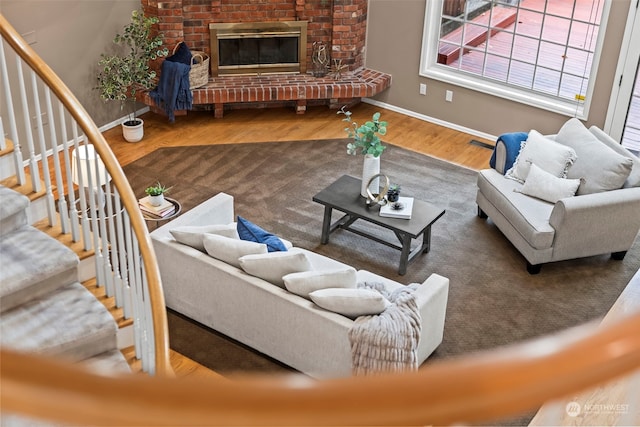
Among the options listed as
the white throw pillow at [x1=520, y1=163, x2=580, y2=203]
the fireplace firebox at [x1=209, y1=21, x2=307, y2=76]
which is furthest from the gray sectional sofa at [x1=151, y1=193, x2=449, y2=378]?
the fireplace firebox at [x1=209, y1=21, x2=307, y2=76]

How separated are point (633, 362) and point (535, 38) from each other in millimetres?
7436

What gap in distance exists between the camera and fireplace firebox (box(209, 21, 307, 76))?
27.2 ft

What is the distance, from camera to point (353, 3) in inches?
330

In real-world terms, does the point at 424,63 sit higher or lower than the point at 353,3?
lower

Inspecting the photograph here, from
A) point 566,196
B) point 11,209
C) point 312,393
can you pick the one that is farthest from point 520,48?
point 312,393

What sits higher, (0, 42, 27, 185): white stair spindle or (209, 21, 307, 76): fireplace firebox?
(0, 42, 27, 185): white stair spindle

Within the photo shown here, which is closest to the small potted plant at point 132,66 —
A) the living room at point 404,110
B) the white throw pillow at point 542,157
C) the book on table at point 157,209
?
the living room at point 404,110

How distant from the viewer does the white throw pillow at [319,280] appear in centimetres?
464

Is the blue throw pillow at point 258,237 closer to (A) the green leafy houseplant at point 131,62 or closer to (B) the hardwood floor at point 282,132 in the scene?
(B) the hardwood floor at point 282,132

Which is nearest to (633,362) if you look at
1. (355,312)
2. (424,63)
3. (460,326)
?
(355,312)

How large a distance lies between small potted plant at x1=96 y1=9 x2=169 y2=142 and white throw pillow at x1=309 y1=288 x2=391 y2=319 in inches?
147

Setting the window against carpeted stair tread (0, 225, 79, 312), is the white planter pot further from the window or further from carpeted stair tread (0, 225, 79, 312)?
carpeted stair tread (0, 225, 79, 312)

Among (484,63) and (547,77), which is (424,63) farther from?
(547,77)

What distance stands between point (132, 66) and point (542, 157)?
3867mm
